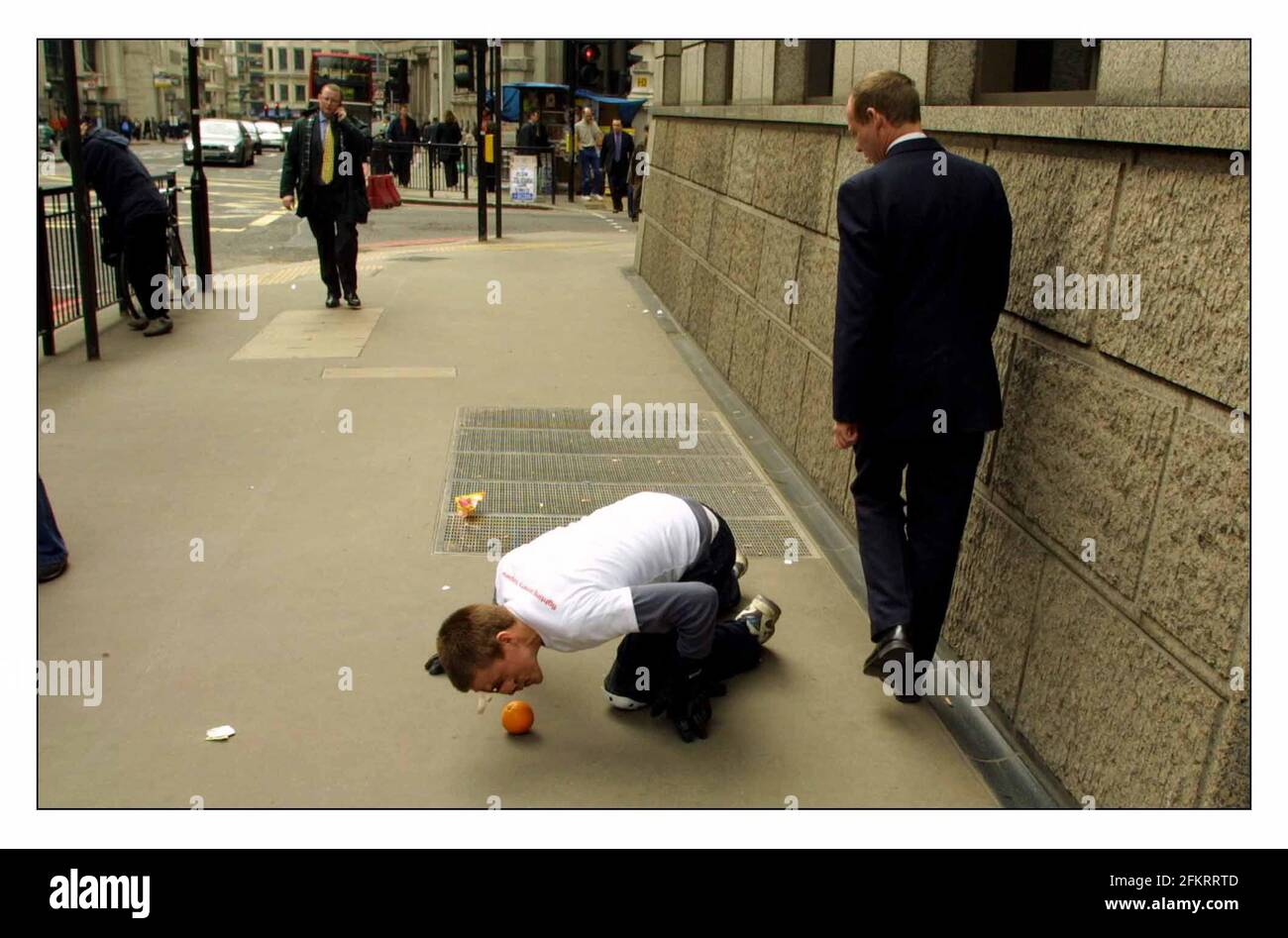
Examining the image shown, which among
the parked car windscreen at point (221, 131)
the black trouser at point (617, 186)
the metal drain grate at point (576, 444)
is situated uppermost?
the parked car windscreen at point (221, 131)

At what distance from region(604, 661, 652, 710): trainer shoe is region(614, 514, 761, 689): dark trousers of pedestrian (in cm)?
2

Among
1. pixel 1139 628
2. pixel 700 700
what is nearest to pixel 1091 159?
pixel 1139 628

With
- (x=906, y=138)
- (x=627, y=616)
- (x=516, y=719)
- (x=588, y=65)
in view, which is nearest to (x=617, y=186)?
(x=588, y=65)

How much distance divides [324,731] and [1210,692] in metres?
2.58

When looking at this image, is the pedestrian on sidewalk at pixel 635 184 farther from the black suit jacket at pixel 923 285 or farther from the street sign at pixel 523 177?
the black suit jacket at pixel 923 285

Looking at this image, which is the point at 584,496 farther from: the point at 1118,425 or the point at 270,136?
the point at 270,136

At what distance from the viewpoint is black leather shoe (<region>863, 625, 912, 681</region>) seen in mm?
3930

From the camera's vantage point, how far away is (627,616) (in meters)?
3.56

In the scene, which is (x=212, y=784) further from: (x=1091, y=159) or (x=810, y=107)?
(x=810, y=107)

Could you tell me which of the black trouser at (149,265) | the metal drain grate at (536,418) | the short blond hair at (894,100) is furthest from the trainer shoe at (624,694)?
the black trouser at (149,265)

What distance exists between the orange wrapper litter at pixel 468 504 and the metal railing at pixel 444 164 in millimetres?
20960

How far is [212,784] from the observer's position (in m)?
3.47

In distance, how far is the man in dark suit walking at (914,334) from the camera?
148 inches

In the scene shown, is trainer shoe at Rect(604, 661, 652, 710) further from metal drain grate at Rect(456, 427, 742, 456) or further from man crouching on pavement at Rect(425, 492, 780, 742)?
metal drain grate at Rect(456, 427, 742, 456)
